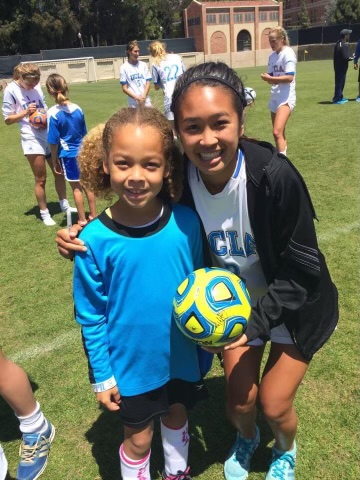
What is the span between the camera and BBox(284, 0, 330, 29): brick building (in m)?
95.5

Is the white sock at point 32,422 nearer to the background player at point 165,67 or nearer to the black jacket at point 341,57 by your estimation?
the background player at point 165,67

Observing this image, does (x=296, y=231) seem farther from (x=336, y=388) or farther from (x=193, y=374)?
(x=336, y=388)

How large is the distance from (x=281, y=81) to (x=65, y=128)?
397cm

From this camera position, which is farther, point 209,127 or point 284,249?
point 284,249

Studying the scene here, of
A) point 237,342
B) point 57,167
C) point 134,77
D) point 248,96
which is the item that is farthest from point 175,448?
point 134,77

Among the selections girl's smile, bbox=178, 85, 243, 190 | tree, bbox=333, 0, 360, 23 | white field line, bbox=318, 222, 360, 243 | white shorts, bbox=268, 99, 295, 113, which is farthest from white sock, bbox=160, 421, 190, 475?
tree, bbox=333, 0, 360, 23

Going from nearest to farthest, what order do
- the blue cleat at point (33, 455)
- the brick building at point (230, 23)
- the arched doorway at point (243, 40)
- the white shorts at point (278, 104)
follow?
the blue cleat at point (33, 455), the white shorts at point (278, 104), the brick building at point (230, 23), the arched doorway at point (243, 40)

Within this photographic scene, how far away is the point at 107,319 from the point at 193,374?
0.55 meters

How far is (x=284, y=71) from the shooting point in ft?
24.8

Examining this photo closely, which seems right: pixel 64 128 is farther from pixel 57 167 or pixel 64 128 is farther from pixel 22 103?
pixel 22 103

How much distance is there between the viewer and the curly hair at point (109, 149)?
1952mm

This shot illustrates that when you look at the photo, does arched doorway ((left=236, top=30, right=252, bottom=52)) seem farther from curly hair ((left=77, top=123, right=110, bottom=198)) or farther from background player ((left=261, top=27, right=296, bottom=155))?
curly hair ((left=77, top=123, right=110, bottom=198))

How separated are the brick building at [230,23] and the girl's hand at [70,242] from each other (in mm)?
61719

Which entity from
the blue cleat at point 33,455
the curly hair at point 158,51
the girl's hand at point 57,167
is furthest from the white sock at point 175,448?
the curly hair at point 158,51
